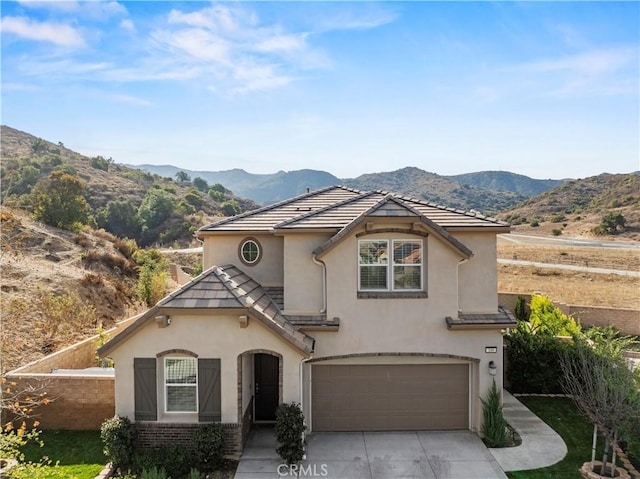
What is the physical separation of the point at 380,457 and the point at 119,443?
6.78m

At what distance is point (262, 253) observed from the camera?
14.9 metres

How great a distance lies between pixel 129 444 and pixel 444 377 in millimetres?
9051

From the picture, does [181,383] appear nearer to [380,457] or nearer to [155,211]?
[380,457]

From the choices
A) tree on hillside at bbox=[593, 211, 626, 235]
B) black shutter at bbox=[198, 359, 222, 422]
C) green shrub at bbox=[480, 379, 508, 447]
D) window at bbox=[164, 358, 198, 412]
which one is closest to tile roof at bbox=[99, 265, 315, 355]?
window at bbox=[164, 358, 198, 412]

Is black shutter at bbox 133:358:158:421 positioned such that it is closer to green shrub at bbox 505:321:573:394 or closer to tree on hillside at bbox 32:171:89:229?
green shrub at bbox 505:321:573:394

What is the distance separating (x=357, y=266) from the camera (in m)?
13.1

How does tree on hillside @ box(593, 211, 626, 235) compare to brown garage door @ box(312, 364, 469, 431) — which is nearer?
brown garage door @ box(312, 364, 469, 431)

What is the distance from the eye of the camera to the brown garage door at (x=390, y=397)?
1359cm

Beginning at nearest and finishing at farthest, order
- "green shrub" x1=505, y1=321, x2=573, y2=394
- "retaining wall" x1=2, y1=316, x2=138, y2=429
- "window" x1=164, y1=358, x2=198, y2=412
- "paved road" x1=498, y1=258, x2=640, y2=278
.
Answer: "window" x1=164, y1=358, x2=198, y2=412, "retaining wall" x1=2, y1=316, x2=138, y2=429, "green shrub" x1=505, y1=321, x2=573, y2=394, "paved road" x1=498, y1=258, x2=640, y2=278

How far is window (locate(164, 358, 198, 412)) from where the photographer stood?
39.3 feet

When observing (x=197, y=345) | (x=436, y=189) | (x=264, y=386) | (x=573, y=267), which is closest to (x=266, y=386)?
(x=264, y=386)

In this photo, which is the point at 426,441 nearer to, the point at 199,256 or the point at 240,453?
the point at 240,453

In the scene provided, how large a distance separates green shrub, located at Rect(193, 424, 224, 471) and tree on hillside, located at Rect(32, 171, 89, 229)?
30818 millimetres

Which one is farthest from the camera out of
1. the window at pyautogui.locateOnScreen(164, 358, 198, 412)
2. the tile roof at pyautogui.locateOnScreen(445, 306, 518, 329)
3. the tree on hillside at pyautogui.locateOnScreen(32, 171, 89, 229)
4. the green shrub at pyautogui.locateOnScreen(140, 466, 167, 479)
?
the tree on hillside at pyautogui.locateOnScreen(32, 171, 89, 229)
